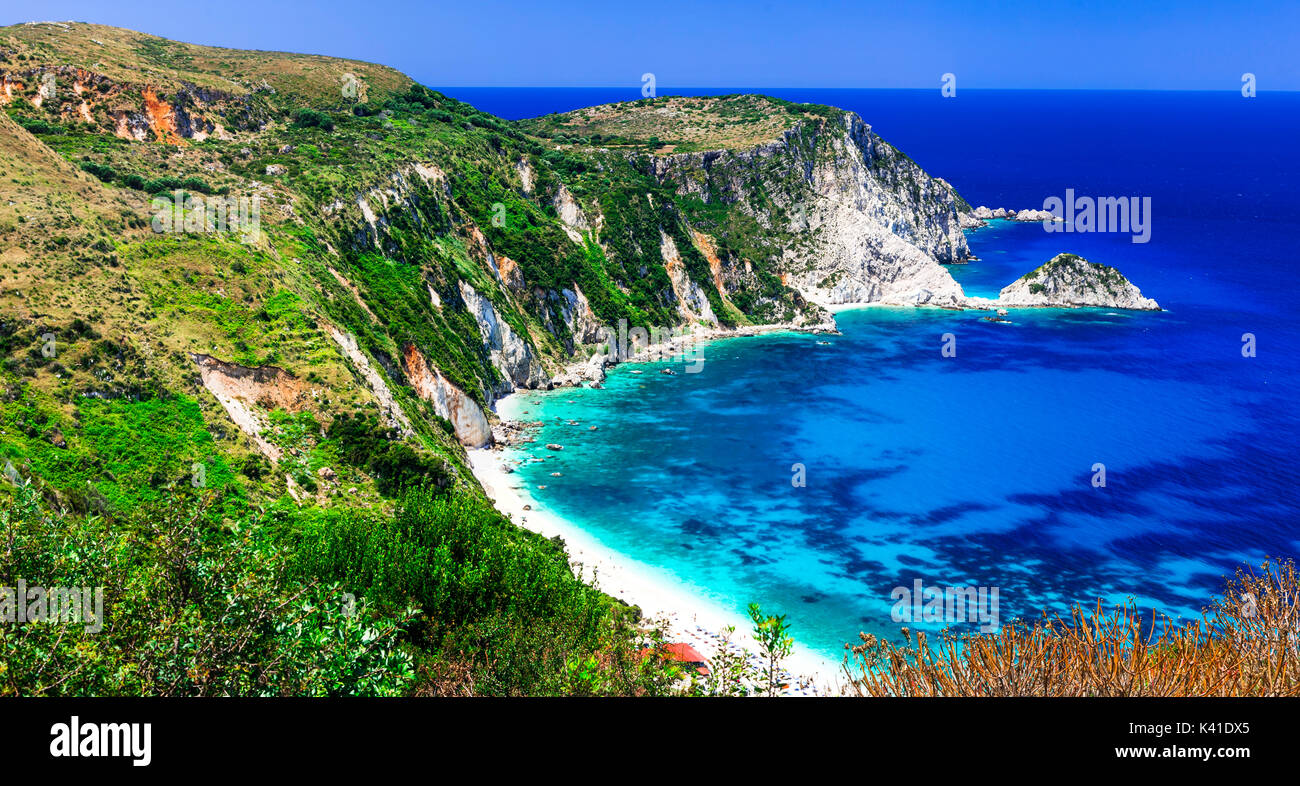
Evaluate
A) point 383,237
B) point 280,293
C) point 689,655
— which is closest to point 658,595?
point 689,655

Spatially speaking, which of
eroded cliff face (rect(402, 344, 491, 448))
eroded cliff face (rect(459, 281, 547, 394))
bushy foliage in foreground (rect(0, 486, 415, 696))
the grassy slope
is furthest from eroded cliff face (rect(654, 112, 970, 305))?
bushy foliage in foreground (rect(0, 486, 415, 696))

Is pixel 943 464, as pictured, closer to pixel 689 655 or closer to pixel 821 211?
pixel 689 655

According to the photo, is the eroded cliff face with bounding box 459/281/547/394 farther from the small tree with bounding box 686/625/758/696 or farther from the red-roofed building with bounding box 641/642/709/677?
the small tree with bounding box 686/625/758/696

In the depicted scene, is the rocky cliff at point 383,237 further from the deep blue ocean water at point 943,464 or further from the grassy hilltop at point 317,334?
the deep blue ocean water at point 943,464

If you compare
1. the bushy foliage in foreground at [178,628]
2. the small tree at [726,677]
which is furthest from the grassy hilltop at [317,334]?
the small tree at [726,677]
